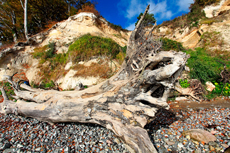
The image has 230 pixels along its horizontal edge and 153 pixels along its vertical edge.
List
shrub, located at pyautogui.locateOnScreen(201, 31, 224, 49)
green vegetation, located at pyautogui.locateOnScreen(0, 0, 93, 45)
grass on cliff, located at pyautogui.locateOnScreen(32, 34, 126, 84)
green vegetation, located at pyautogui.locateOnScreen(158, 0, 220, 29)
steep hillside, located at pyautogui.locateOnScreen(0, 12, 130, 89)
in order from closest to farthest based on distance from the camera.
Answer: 1. steep hillside, located at pyautogui.locateOnScreen(0, 12, 130, 89)
2. grass on cliff, located at pyautogui.locateOnScreen(32, 34, 126, 84)
3. shrub, located at pyautogui.locateOnScreen(201, 31, 224, 49)
4. green vegetation, located at pyautogui.locateOnScreen(0, 0, 93, 45)
5. green vegetation, located at pyautogui.locateOnScreen(158, 0, 220, 29)

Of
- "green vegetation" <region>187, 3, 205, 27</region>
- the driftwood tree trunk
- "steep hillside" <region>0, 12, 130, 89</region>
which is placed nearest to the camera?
the driftwood tree trunk

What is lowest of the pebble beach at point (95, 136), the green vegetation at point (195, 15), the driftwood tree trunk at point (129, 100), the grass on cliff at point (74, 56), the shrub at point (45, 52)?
the pebble beach at point (95, 136)

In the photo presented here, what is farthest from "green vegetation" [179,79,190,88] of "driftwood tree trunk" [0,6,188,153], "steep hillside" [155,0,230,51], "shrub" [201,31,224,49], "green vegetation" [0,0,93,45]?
"green vegetation" [0,0,93,45]

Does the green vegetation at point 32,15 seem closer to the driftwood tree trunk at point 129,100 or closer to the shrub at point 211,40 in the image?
the driftwood tree trunk at point 129,100

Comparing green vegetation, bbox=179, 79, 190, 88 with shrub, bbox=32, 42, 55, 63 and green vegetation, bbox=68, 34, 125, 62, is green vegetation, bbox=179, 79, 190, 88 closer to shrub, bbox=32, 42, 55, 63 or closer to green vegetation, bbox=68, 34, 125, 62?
green vegetation, bbox=68, 34, 125, 62

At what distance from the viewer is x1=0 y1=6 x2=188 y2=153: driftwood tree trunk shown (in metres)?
2.54

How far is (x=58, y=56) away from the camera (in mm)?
→ 10742

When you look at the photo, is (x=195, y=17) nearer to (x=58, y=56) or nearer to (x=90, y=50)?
(x=90, y=50)

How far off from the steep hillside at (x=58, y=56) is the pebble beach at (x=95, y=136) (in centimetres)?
454

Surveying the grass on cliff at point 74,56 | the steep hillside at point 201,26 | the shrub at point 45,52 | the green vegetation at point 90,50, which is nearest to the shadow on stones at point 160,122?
the grass on cliff at point 74,56

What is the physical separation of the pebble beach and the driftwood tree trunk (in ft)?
1.34

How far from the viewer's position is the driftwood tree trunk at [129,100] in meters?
2.54

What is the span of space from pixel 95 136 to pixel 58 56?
10.4m

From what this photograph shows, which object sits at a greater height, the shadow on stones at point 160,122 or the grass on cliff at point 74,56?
the grass on cliff at point 74,56
